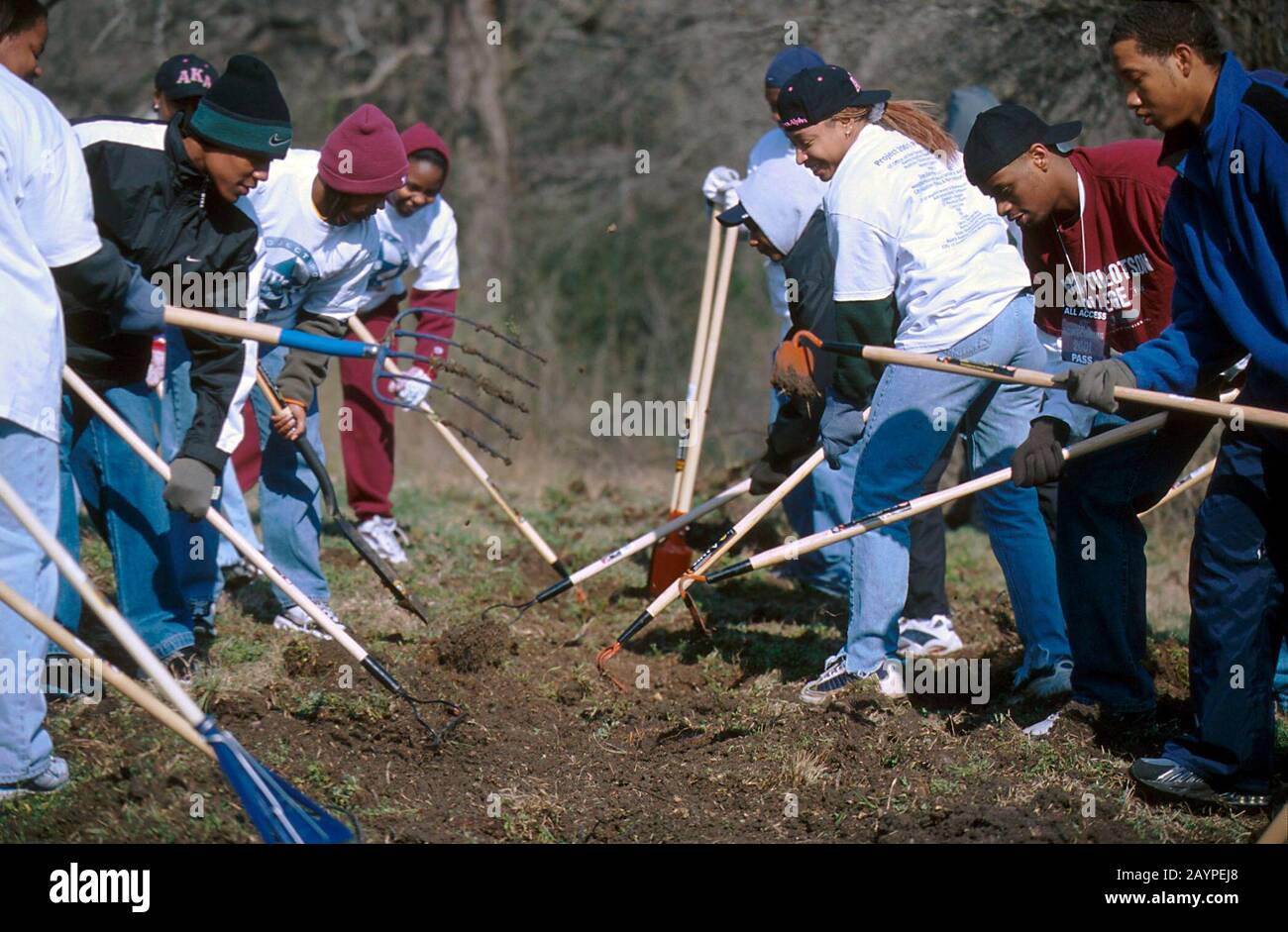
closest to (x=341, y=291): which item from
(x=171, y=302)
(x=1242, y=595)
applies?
(x=171, y=302)

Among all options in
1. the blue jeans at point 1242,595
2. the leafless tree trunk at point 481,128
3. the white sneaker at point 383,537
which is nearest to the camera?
the blue jeans at point 1242,595

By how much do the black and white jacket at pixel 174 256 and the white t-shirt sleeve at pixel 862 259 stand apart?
2.11m

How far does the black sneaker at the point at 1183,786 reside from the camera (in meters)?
4.05

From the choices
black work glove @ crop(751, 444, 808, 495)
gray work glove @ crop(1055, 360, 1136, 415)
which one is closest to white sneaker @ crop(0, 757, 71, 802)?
black work glove @ crop(751, 444, 808, 495)

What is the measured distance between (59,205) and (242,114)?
0.93m

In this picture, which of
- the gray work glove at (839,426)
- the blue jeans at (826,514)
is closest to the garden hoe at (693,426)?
the blue jeans at (826,514)

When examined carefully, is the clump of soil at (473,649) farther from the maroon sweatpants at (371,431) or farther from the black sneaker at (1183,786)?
the black sneaker at (1183,786)

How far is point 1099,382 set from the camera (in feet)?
13.5

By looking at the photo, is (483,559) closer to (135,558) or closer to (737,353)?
(135,558)

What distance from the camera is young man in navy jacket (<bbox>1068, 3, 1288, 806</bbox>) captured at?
3.78 metres

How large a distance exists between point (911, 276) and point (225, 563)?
3590mm

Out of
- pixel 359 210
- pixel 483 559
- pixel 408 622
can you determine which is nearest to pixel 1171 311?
pixel 359 210

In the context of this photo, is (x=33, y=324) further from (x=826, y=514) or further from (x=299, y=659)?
(x=826, y=514)

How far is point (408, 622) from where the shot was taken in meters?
6.21
